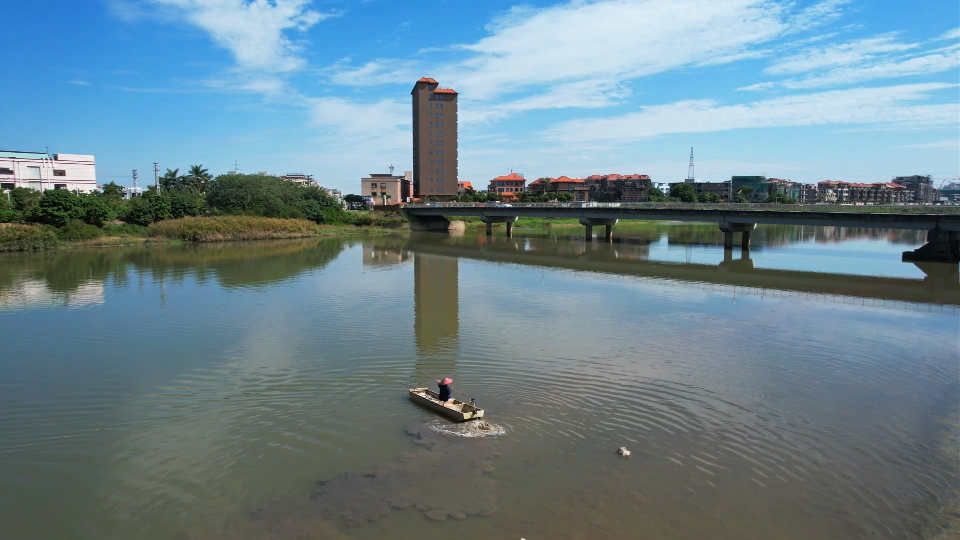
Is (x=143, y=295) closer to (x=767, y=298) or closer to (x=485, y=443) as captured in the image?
(x=485, y=443)

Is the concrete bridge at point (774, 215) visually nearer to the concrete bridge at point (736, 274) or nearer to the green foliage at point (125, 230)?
the concrete bridge at point (736, 274)

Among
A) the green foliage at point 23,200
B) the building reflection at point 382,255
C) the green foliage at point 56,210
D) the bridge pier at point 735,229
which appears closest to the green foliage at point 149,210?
the green foliage at point 56,210

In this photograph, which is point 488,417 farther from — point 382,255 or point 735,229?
point 735,229

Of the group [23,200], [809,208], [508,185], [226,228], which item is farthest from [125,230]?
[508,185]

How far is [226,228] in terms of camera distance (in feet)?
196

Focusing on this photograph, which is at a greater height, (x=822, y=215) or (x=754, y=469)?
(x=822, y=215)

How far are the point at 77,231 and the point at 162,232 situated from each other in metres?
7.22

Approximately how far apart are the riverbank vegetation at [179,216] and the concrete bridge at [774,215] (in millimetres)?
20508

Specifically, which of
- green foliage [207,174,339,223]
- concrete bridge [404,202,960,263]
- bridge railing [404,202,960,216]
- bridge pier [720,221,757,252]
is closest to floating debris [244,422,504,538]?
bridge railing [404,202,960,216]

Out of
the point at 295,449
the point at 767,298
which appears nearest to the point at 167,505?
the point at 295,449

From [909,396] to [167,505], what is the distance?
15694 millimetres

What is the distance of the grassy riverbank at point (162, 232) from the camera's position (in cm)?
4609

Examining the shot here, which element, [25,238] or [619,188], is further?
[619,188]

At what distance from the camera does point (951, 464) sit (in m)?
10.5
